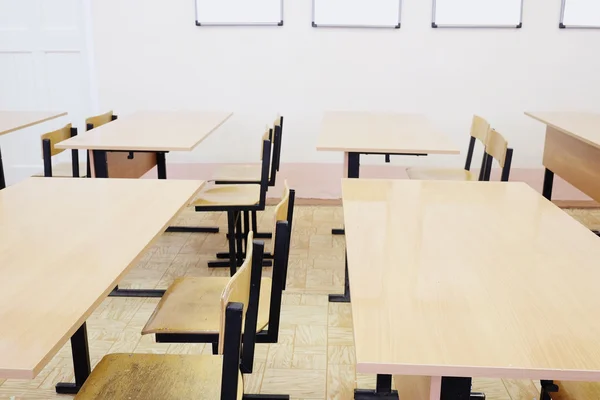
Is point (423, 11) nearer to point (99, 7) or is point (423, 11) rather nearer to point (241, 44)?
point (241, 44)

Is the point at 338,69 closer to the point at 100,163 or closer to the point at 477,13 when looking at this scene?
the point at 477,13

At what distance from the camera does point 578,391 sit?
1.45m

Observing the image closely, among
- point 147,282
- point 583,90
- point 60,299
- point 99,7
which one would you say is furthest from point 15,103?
point 583,90

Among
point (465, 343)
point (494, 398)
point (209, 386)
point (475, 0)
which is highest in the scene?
point (475, 0)

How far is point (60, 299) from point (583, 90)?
159 inches

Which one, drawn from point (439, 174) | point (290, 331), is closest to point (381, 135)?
point (439, 174)

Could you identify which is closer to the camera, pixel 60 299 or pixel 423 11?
pixel 60 299

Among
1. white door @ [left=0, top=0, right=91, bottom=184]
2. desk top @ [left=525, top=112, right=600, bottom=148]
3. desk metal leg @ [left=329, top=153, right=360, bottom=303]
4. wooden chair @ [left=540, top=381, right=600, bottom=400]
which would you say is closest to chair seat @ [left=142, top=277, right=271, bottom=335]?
wooden chair @ [left=540, top=381, right=600, bottom=400]

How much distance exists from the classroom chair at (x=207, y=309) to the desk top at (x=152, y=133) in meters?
0.99

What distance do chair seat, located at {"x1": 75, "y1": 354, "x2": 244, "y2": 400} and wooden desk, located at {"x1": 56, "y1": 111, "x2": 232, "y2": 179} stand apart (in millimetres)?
1377

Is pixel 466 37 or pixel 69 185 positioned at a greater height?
pixel 466 37

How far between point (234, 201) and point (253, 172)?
2.09 ft

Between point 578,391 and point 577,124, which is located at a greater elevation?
point 577,124

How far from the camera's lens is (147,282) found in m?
3.06
